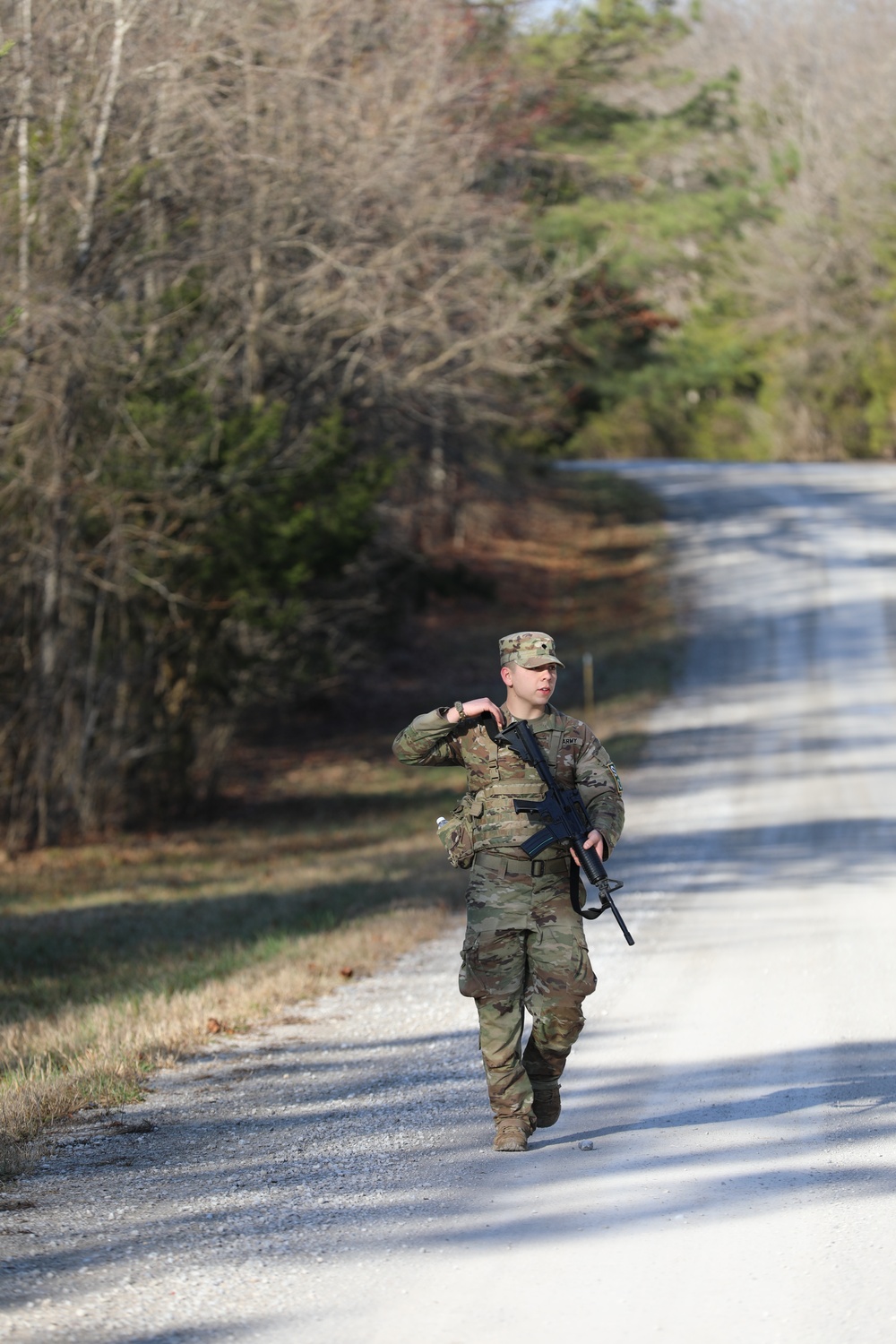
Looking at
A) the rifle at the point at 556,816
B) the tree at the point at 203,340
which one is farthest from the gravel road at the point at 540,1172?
the tree at the point at 203,340

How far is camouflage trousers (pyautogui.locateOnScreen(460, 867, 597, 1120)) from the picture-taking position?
5551 millimetres

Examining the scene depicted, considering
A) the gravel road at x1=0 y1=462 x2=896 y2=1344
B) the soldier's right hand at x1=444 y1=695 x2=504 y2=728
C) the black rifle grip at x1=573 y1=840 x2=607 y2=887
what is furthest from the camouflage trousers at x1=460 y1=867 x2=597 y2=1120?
the soldier's right hand at x1=444 y1=695 x2=504 y2=728

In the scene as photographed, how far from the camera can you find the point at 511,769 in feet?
18.7

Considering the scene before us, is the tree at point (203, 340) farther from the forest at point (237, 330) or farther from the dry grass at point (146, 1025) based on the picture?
the dry grass at point (146, 1025)

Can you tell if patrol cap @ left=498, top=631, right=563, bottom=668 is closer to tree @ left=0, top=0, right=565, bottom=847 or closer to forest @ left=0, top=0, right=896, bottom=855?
forest @ left=0, top=0, right=896, bottom=855

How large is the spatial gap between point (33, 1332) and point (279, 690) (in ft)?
48.1

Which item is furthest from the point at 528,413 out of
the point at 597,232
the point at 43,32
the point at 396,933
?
the point at 396,933

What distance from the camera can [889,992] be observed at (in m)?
8.17

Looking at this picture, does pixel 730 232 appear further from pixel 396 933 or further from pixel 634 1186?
pixel 634 1186

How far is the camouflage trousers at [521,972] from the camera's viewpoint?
5.55m

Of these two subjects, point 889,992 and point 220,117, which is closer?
point 889,992

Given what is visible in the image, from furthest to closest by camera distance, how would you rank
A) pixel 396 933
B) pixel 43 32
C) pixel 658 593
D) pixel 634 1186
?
1. pixel 658 593
2. pixel 43 32
3. pixel 396 933
4. pixel 634 1186

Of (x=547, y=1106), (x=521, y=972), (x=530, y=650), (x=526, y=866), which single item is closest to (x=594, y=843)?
(x=526, y=866)

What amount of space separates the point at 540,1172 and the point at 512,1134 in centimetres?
23
